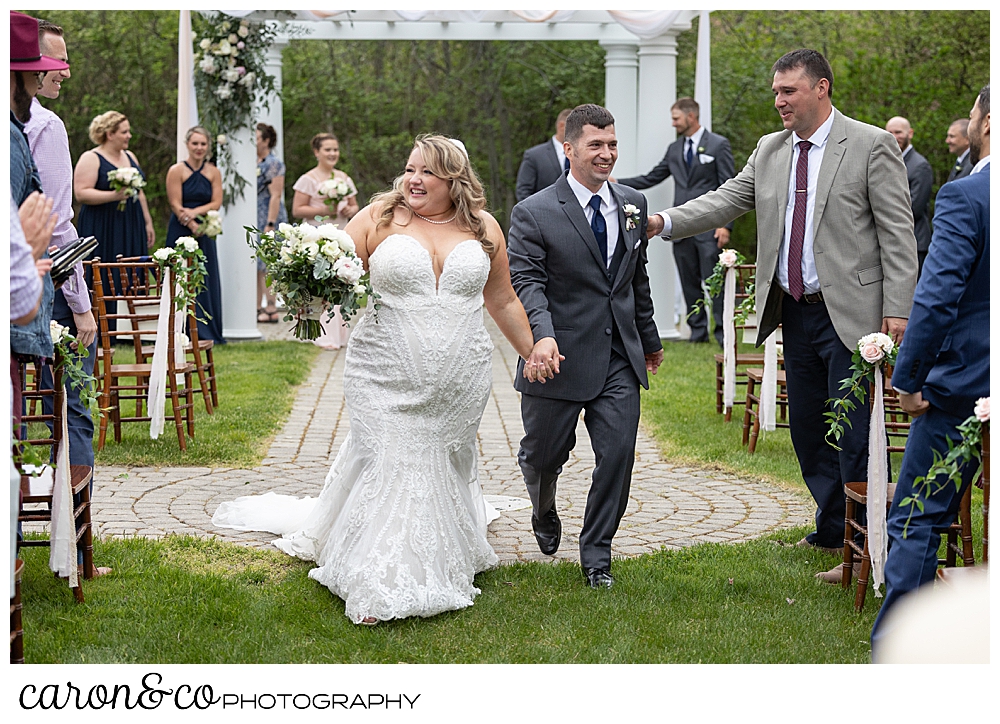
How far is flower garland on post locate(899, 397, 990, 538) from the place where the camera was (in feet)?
11.8

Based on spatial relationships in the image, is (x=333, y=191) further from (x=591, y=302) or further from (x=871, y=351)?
(x=871, y=351)

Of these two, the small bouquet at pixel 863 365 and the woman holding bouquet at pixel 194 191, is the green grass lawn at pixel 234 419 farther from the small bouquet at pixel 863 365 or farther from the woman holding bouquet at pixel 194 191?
the small bouquet at pixel 863 365

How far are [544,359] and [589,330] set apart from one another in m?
0.37

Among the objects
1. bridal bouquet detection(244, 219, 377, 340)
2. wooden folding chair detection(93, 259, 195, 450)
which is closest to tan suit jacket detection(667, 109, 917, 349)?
bridal bouquet detection(244, 219, 377, 340)

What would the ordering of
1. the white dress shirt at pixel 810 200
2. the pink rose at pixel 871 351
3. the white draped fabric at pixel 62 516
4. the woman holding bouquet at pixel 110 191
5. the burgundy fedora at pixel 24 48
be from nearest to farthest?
the burgundy fedora at pixel 24 48 < the white draped fabric at pixel 62 516 < the pink rose at pixel 871 351 < the white dress shirt at pixel 810 200 < the woman holding bouquet at pixel 110 191

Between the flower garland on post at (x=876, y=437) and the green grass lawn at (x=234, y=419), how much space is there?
167 inches

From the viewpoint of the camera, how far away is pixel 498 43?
20.4m

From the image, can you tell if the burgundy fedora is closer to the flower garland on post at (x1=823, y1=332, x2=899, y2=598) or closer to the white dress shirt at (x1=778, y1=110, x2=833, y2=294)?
the white dress shirt at (x1=778, y1=110, x2=833, y2=294)

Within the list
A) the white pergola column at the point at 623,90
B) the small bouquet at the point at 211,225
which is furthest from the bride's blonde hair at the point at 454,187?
the white pergola column at the point at 623,90

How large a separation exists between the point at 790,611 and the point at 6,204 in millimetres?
3429

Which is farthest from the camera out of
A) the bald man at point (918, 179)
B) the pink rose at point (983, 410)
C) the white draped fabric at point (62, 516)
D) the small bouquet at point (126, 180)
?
the bald man at point (918, 179)

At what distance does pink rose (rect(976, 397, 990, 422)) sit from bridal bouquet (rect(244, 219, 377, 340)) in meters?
2.44

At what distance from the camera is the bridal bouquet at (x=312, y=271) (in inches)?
186

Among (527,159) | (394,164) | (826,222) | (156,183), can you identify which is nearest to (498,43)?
(394,164)
